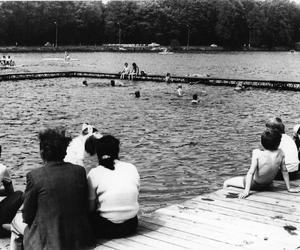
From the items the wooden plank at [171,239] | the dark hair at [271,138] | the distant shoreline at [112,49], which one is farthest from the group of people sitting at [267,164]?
the distant shoreline at [112,49]

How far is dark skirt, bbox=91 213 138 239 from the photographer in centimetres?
607

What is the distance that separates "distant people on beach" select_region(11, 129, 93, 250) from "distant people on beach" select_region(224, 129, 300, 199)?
11.8 ft

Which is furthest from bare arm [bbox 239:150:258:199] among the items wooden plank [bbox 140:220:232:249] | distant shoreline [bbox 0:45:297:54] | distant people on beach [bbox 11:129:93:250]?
distant shoreline [bbox 0:45:297:54]

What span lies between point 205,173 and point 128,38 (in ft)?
487

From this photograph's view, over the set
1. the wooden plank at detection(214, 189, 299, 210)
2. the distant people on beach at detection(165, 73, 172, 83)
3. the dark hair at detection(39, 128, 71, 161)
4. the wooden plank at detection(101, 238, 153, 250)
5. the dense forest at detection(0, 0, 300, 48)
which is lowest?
the wooden plank at detection(101, 238, 153, 250)

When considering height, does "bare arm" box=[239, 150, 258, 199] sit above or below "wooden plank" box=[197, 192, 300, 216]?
above

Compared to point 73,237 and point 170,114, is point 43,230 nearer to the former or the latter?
point 73,237

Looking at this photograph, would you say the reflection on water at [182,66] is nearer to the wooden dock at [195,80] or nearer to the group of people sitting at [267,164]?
the wooden dock at [195,80]

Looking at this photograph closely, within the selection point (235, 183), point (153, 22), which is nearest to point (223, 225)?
point (235, 183)

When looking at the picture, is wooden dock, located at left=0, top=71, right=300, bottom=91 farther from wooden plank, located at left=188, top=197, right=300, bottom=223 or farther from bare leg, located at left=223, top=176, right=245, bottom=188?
wooden plank, located at left=188, top=197, right=300, bottom=223

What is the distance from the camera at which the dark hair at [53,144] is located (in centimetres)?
525

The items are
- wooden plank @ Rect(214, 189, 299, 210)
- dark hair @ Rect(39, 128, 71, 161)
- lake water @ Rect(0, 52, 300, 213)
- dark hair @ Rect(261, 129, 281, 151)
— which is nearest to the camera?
dark hair @ Rect(39, 128, 71, 161)

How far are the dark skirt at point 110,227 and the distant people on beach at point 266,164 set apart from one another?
2632 millimetres

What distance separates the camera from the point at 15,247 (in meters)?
5.77
